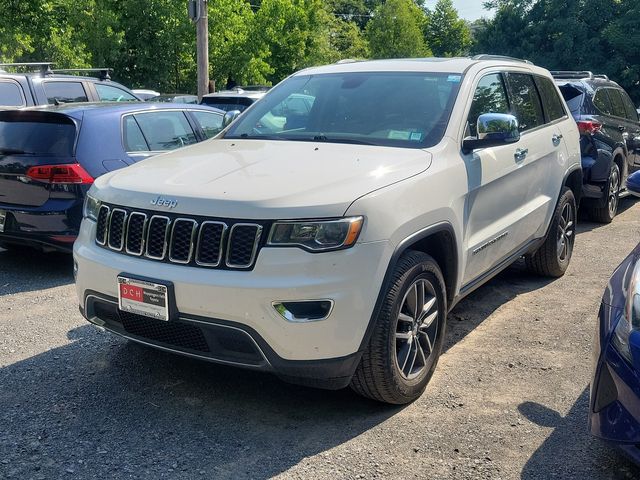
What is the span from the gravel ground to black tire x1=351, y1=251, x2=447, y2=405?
169 millimetres

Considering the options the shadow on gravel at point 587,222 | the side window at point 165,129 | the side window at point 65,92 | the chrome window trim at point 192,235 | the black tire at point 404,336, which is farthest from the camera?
the side window at point 65,92

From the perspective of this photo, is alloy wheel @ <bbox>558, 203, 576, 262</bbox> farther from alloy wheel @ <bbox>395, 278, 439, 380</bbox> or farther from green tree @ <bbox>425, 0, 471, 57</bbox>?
green tree @ <bbox>425, 0, 471, 57</bbox>

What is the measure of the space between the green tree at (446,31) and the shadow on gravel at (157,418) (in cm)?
6263

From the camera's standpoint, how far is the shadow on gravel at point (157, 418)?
10.6ft

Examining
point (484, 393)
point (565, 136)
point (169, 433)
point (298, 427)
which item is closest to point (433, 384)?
point (484, 393)

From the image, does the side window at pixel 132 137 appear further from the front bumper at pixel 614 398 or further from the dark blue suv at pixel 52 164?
the front bumper at pixel 614 398

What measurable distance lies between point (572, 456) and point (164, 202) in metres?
2.24

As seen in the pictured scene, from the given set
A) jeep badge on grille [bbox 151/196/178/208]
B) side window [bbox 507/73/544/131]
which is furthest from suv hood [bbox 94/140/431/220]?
side window [bbox 507/73/544/131]

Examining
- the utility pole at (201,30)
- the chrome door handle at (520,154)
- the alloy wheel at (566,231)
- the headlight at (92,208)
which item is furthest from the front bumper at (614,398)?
the utility pole at (201,30)

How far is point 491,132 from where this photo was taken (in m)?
4.21

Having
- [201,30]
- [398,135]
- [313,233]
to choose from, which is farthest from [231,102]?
[313,233]

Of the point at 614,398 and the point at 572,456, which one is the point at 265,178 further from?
the point at 572,456

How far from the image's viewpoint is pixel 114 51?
2400 cm

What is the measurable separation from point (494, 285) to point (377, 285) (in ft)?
10.1
